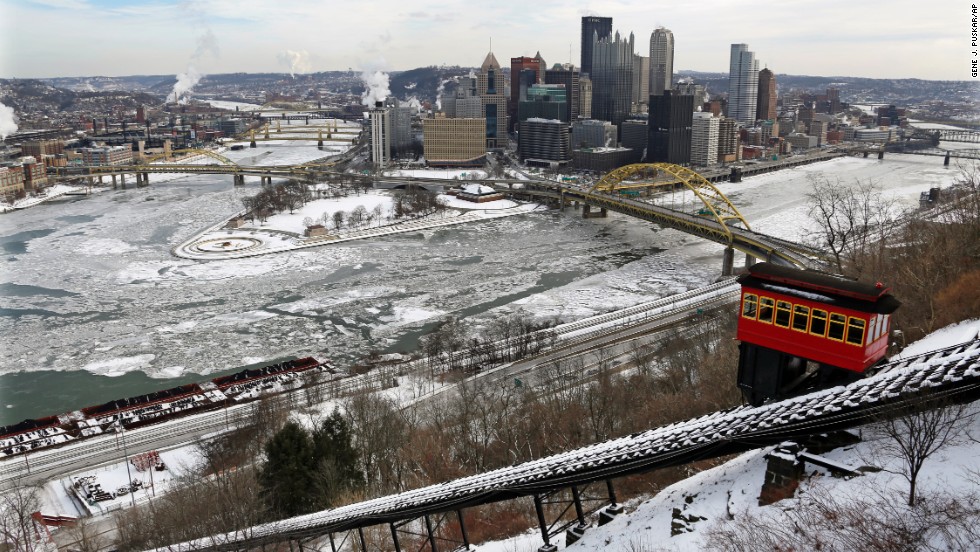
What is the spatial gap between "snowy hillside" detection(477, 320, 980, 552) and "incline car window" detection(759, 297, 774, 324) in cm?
141

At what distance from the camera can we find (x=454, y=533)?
942 centimetres

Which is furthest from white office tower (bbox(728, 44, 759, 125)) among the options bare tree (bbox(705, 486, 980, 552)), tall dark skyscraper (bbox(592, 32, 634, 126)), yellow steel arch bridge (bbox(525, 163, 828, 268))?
bare tree (bbox(705, 486, 980, 552))

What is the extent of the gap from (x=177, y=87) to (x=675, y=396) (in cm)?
15697

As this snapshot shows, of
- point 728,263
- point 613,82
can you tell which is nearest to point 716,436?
point 728,263

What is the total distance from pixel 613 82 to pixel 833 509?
290 ft

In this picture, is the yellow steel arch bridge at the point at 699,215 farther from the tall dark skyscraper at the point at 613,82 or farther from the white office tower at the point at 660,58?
the white office tower at the point at 660,58

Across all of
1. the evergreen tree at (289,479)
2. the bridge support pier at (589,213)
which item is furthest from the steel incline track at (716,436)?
the bridge support pier at (589,213)

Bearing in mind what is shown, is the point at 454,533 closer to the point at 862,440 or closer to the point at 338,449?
the point at 338,449

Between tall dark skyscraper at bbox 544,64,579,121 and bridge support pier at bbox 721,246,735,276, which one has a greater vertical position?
tall dark skyscraper at bbox 544,64,579,121

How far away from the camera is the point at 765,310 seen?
729 centimetres

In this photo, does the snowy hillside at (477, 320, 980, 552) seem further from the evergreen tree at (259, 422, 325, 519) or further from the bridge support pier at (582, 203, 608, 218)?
the bridge support pier at (582, 203, 608, 218)

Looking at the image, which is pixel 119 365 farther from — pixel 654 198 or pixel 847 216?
pixel 654 198

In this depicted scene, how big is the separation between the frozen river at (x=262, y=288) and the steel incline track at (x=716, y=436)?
38.0ft

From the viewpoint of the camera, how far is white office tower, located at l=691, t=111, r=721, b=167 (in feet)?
203
